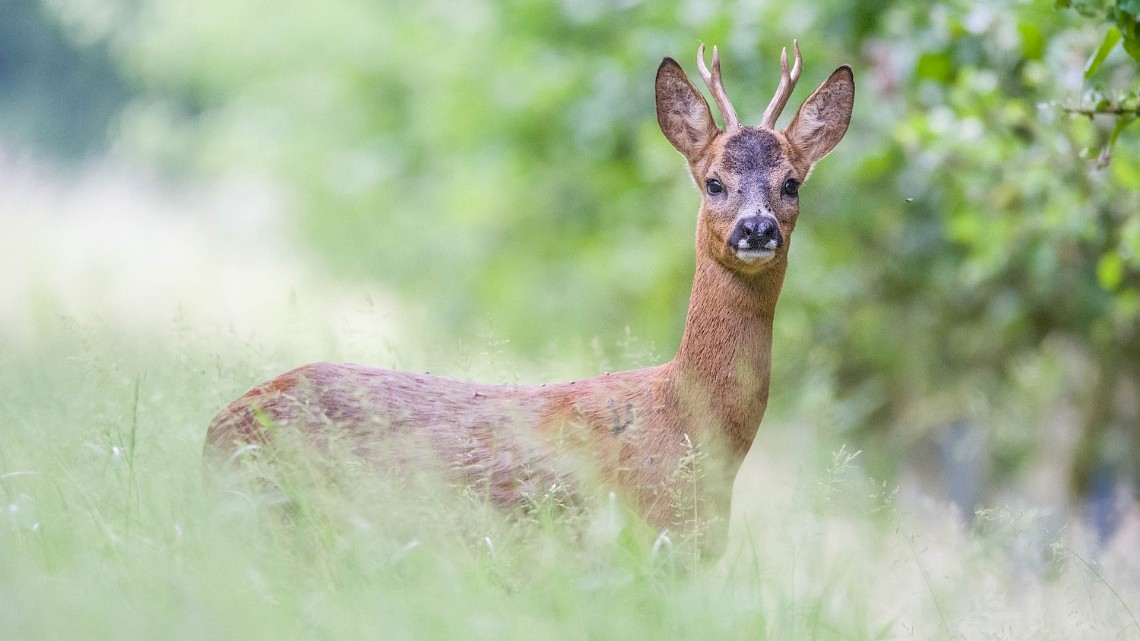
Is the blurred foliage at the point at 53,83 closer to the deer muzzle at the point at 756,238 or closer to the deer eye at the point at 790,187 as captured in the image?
the deer eye at the point at 790,187

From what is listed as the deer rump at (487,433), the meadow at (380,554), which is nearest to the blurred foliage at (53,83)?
the meadow at (380,554)

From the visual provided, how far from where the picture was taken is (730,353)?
3.47 meters

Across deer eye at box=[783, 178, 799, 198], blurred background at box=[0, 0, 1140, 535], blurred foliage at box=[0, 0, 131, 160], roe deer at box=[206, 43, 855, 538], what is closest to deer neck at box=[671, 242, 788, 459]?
roe deer at box=[206, 43, 855, 538]

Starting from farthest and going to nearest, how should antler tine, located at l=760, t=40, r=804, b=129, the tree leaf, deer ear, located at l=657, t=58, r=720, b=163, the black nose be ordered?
the tree leaf → deer ear, located at l=657, t=58, r=720, b=163 → antler tine, located at l=760, t=40, r=804, b=129 → the black nose

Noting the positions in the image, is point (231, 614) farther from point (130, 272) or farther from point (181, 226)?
point (181, 226)

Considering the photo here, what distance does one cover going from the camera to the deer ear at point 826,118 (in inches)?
145

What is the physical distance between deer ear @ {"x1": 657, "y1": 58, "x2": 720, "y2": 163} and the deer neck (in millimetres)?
329

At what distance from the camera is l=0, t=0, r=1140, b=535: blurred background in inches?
239

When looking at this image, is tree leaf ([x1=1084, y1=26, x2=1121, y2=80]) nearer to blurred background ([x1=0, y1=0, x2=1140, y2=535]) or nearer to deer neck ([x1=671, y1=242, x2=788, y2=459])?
blurred background ([x1=0, y1=0, x2=1140, y2=535])

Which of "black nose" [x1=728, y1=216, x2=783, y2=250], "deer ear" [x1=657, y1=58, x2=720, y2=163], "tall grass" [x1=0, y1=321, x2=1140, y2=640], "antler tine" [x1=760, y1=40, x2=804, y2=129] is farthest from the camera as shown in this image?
"deer ear" [x1=657, y1=58, x2=720, y2=163]

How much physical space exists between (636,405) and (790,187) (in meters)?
0.64

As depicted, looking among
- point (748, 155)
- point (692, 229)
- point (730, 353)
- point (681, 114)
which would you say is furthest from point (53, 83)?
point (730, 353)

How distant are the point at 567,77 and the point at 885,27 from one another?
9.45 feet

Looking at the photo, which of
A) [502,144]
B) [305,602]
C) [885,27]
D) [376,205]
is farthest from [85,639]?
[376,205]
